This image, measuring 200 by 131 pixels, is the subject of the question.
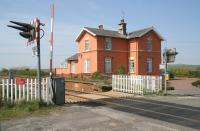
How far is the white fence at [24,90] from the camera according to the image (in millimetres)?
10273

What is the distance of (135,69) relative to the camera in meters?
34.0

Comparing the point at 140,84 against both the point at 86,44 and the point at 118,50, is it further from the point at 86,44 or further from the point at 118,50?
the point at 86,44

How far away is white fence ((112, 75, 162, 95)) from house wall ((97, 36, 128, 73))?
14.4m

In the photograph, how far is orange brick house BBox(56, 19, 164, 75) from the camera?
Answer: 108 feet

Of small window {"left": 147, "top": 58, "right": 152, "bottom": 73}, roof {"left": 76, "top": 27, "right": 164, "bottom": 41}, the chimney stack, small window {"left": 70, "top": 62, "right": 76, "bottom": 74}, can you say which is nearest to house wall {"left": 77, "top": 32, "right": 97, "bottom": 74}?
roof {"left": 76, "top": 27, "right": 164, "bottom": 41}

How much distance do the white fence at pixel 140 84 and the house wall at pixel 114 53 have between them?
47.4 feet

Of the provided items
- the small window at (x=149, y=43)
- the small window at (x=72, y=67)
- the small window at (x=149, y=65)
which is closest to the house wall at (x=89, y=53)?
the small window at (x=72, y=67)

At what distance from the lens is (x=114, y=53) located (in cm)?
3416

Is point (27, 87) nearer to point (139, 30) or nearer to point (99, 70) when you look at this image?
point (99, 70)

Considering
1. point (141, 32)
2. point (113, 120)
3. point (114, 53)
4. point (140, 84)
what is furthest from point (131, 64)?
point (113, 120)

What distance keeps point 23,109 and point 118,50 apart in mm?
25638

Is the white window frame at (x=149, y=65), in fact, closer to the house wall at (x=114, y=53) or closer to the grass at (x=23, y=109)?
the house wall at (x=114, y=53)

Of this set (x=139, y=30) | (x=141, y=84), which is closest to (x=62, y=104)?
(x=141, y=84)

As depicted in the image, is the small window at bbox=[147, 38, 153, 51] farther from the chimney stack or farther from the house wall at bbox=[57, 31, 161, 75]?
the chimney stack
